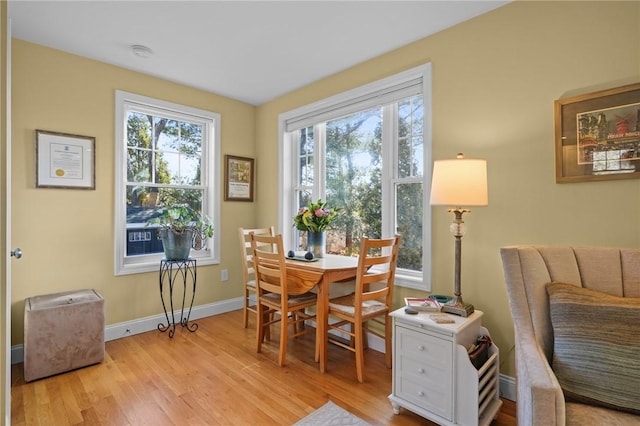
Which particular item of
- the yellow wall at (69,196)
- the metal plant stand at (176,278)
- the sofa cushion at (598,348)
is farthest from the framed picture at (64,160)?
the sofa cushion at (598,348)

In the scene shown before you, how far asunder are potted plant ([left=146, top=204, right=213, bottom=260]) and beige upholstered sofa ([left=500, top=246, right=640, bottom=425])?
2.63m

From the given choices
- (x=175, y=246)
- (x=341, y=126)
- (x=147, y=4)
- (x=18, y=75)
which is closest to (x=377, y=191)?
(x=341, y=126)

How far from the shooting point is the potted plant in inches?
117

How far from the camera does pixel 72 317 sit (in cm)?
229

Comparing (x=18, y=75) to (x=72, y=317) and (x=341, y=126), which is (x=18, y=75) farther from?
(x=341, y=126)

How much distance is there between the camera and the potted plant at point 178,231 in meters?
2.98

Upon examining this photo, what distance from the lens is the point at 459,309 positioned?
71.9 inches

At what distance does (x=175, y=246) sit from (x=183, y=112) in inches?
55.2

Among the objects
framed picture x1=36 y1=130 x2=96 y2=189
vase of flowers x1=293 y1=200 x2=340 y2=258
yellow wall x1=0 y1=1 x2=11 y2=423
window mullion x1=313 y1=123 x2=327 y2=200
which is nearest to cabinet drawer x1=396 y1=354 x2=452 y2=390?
vase of flowers x1=293 y1=200 x2=340 y2=258

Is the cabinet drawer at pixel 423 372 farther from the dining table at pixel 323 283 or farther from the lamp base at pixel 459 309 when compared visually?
the dining table at pixel 323 283

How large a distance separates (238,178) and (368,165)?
1669mm

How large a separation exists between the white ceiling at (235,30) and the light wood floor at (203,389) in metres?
2.47

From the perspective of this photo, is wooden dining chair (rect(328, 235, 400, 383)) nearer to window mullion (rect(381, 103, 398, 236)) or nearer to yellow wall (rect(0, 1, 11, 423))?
window mullion (rect(381, 103, 398, 236))

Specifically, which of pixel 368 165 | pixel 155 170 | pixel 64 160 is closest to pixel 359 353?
pixel 368 165
